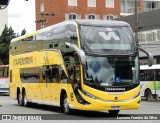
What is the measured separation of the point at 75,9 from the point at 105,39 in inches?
2361

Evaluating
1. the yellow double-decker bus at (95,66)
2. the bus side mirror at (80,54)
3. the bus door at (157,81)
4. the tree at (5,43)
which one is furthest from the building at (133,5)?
the bus side mirror at (80,54)

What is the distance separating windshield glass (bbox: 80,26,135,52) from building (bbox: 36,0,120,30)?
55.8 meters

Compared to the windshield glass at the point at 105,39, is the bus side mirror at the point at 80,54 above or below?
below

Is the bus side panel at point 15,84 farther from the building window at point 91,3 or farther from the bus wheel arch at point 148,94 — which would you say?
the building window at point 91,3

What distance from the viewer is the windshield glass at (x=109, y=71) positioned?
18969mm

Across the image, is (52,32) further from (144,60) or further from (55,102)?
(144,60)

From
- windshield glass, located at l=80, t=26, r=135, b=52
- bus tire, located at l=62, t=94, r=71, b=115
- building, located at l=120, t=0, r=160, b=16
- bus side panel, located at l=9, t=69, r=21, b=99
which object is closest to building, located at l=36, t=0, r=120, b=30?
building, located at l=120, t=0, r=160, b=16

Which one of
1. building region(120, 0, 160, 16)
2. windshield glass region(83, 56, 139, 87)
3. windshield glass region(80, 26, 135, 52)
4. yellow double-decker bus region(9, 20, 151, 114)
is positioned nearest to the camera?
yellow double-decker bus region(9, 20, 151, 114)

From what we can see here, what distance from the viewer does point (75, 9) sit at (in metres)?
78.9

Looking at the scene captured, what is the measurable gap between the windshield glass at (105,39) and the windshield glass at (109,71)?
0.40 m

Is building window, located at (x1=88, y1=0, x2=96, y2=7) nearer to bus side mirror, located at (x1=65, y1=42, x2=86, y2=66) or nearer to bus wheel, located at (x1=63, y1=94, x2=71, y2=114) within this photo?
bus wheel, located at (x1=63, y1=94, x2=71, y2=114)

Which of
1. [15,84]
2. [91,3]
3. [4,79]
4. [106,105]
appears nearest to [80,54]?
[106,105]

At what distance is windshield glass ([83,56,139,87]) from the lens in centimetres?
1897

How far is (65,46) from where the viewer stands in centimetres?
2047
